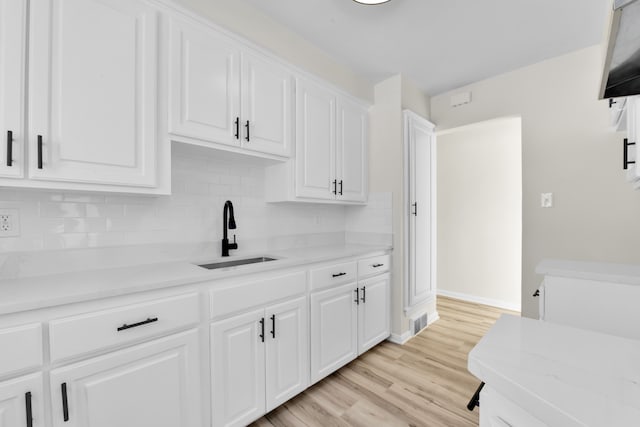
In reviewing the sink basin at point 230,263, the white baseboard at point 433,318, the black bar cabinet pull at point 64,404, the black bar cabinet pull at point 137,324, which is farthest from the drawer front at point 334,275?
the white baseboard at point 433,318

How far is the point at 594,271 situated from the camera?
150cm

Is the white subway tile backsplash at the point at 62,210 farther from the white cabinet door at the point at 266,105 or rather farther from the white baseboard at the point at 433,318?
the white baseboard at the point at 433,318

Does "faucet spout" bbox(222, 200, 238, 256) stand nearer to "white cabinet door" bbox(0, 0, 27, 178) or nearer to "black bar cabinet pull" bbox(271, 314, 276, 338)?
"black bar cabinet pull" bbox(271, 314, 276, 338)

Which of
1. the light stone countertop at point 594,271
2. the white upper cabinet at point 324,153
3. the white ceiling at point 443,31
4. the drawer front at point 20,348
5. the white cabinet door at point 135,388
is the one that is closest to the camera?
the drawer front at point 20,348

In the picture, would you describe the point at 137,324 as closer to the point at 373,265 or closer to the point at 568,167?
the point at 373,265

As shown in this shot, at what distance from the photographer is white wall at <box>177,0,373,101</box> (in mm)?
1753

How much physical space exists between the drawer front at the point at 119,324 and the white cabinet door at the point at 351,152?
1.55 meters

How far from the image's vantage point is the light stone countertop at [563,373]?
47 cm

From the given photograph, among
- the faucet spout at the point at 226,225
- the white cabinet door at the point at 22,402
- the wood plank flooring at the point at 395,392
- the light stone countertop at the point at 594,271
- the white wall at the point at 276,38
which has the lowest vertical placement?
the wood plank flooring at the point at 395,392

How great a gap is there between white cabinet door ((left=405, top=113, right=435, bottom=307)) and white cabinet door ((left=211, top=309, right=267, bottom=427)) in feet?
5.38

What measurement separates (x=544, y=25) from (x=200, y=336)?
3028 mm

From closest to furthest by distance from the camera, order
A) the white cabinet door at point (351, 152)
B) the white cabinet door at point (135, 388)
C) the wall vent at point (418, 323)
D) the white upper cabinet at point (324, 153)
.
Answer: the white cabinet door at point (135, 388) < the white upper cabinet at point (324, 153) < the white cabinet door at point (351, 152) < the wall vent at point (418, 323)

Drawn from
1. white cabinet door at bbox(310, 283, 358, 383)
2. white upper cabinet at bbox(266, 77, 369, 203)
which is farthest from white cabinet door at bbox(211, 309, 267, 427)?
white upper cabinet at bbox(266, 77, 369, 203)

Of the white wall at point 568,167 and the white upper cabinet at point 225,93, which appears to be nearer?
the white upper cabinet at point 225,93
